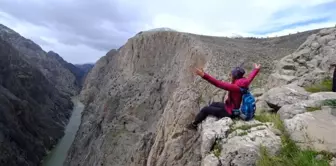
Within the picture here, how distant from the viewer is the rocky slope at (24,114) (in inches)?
2773

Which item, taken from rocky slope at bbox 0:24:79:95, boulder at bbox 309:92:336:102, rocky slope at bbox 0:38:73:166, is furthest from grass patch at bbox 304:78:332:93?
rocky slope at bbox 0:24:79:95

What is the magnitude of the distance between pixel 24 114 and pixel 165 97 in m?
53.4

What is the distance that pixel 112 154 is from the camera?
149ft

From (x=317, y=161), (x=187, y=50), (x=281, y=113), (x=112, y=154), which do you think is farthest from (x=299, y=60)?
(x=112, y=154)

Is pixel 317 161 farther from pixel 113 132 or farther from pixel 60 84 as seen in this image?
pixel 60 84

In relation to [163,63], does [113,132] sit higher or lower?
lower

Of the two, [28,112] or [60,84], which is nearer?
[28,112]

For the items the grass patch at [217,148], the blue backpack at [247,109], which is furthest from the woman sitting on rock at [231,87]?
the grass patch at [217,148]

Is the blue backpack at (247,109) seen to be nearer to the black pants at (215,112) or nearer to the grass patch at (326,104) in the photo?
the black pants at (215,112)

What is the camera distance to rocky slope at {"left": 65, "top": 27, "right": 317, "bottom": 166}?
1504 centimetres

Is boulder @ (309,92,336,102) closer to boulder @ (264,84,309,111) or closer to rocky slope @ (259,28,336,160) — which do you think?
rocky slope @ (259,28,336,160)

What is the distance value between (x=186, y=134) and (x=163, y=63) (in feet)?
120

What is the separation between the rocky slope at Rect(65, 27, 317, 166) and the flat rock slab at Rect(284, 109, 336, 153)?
47 centimetres

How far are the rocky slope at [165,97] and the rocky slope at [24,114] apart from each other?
40.9ft
